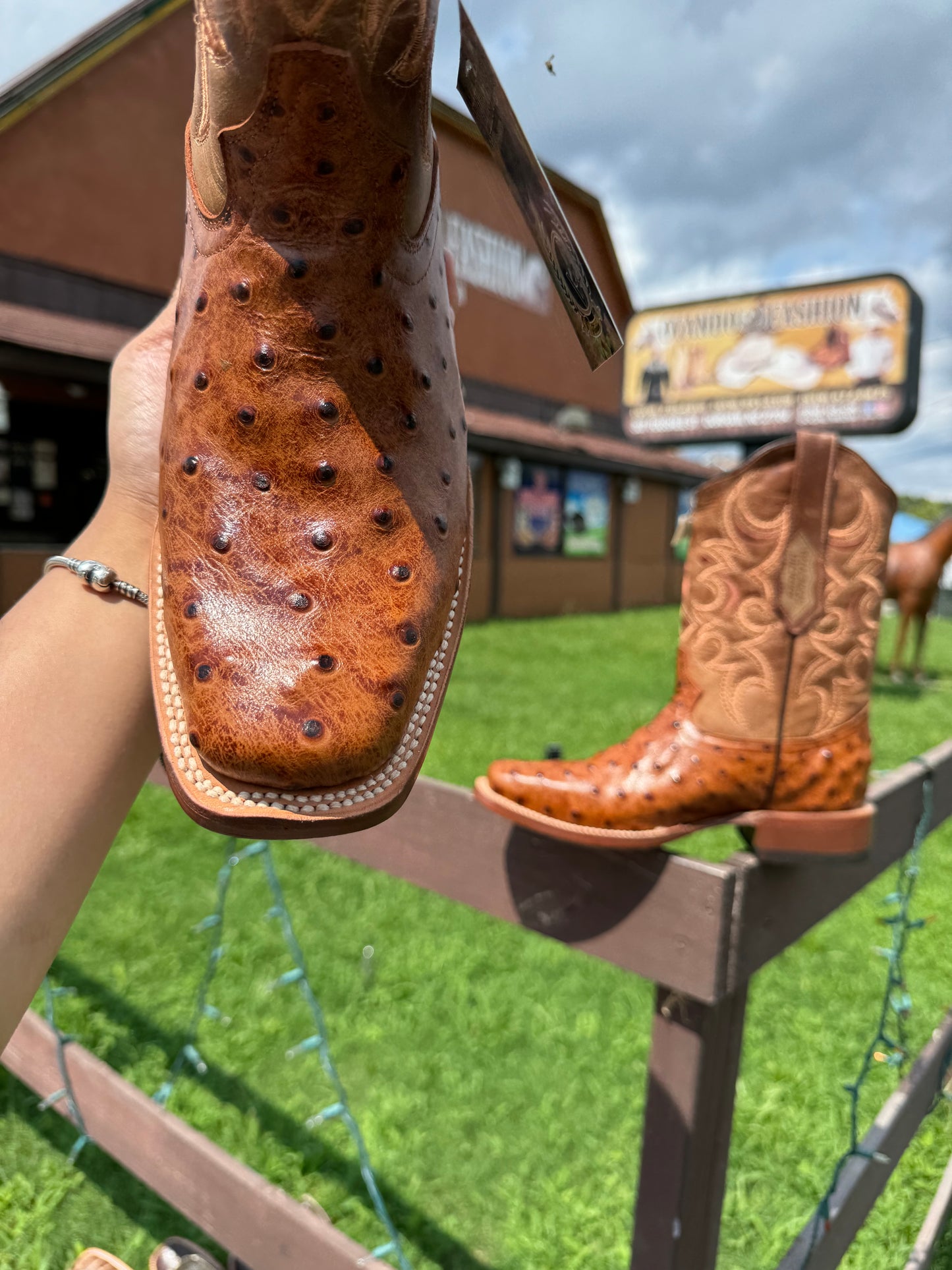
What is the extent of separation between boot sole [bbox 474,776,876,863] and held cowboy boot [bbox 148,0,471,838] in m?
0.55

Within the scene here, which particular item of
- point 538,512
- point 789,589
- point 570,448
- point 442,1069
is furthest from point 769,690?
point 538,512

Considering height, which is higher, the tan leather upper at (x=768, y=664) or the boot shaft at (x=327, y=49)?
the boot shaft at (x=327, y=49)

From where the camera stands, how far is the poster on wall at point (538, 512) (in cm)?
1191

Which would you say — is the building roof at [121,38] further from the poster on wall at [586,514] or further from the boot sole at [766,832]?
the poster on wall at [586,514]

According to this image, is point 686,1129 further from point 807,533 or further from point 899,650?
point 899,650

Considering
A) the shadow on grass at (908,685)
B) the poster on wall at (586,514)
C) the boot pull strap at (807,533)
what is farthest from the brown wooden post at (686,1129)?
the poster on wall at (586,514)

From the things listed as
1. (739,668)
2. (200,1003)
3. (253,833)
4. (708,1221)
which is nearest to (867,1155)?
(708,1221)

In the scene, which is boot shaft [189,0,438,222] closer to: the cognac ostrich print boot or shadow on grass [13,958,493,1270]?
the cognac ostrich print boot

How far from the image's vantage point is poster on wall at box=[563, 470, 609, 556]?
12.8 m

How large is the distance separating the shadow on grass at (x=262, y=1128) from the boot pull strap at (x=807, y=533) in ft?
5.25

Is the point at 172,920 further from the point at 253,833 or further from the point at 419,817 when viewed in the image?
the point at 253,833

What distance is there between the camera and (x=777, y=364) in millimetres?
13234

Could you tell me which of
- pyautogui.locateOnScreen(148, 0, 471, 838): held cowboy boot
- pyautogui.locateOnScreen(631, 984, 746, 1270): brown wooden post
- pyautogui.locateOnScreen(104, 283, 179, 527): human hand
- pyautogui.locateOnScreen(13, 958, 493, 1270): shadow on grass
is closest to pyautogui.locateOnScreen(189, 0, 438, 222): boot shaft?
pyautogui.locateOnScreen(148, 0, 471, 838): held cowboy boot

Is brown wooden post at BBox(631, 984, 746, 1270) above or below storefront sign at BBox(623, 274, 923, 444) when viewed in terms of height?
below
